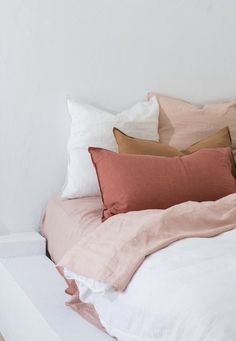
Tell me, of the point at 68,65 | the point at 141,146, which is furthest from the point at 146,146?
the point at 68,65

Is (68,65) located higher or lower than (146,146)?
higher

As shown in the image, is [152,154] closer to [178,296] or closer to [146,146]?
[146,146]

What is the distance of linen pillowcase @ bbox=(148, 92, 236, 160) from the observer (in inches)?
114

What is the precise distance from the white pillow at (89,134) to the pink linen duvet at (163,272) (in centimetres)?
51

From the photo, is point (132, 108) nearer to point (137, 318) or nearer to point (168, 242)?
point (168, 242)

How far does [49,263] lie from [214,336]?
125 cm

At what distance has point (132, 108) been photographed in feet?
9.41

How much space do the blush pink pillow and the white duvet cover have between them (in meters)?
0.43

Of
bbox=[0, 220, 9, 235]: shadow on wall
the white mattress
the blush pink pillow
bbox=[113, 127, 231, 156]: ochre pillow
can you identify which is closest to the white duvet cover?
the white mattress

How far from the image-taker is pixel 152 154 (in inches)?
102

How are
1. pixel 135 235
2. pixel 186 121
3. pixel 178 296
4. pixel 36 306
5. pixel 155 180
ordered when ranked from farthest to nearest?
pixel 186 121 < pixel 155 180 < pixel 36 306 < pixel 135 235 < pixel 178 296

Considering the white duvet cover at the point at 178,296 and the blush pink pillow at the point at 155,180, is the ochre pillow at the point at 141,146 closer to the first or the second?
the blush pink pillow at the point at 155,180

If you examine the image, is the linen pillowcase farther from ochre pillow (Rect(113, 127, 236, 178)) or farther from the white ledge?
the white ledge

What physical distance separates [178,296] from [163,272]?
0.45 ft
